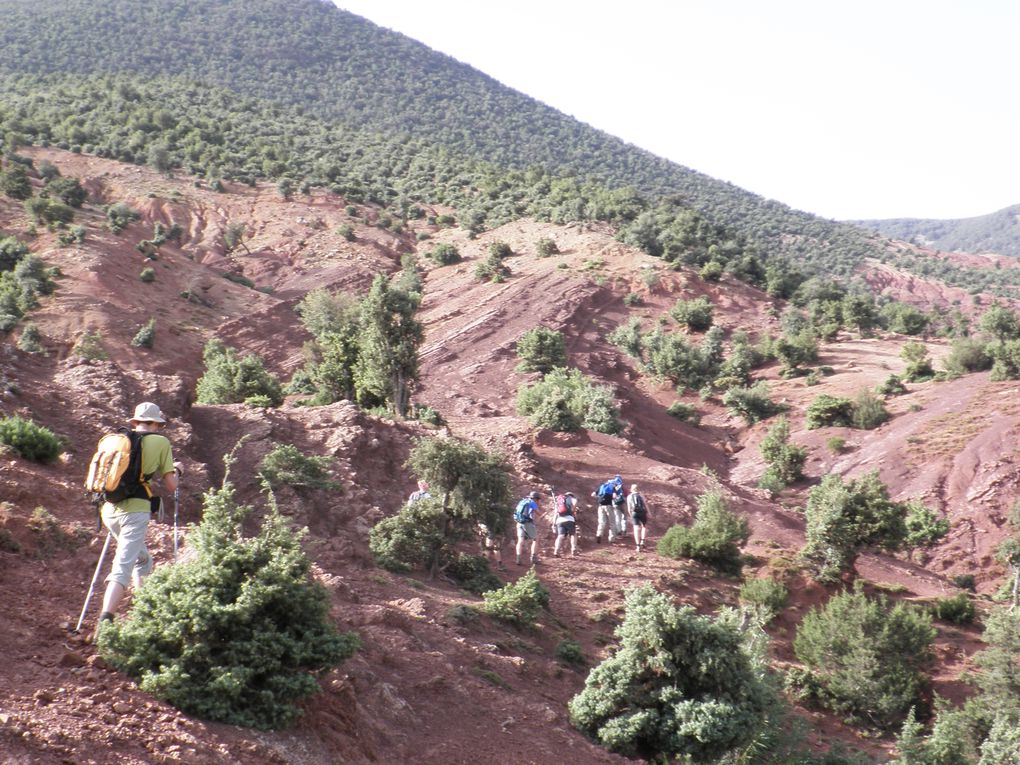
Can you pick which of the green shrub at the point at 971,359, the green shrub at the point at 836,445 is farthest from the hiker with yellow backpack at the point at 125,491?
the green shrub at the point at 971,359

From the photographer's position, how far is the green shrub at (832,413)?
3372 centimetres

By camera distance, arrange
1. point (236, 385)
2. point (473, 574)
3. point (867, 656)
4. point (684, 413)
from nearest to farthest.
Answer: point (473, 574)
point (867, 656)
point (236, 385)
point (684, 413)

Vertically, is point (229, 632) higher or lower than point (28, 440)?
higher

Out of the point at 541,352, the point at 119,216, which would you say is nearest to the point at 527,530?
the point at 541,352

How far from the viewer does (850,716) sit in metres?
13.7

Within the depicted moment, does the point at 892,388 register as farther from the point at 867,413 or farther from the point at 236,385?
the point at 236,385

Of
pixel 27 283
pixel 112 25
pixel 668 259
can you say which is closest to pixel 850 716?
pixel 27 283

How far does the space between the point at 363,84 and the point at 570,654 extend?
10725 cm

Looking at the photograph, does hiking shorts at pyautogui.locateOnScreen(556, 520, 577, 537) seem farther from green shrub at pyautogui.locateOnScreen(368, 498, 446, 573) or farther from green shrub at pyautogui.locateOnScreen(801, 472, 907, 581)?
green shrub at pyautogui.locateOnScreen(801, 472, 907, 581)

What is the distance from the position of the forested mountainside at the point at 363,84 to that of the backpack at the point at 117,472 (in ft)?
243

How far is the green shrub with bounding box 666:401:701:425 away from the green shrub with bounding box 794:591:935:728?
2169 cm

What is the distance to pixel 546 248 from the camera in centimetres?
4972

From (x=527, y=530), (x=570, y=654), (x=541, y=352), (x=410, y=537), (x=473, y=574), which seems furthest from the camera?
(x=541, y=352)

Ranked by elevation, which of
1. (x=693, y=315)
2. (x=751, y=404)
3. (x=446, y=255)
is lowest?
(x=751, y=404)
